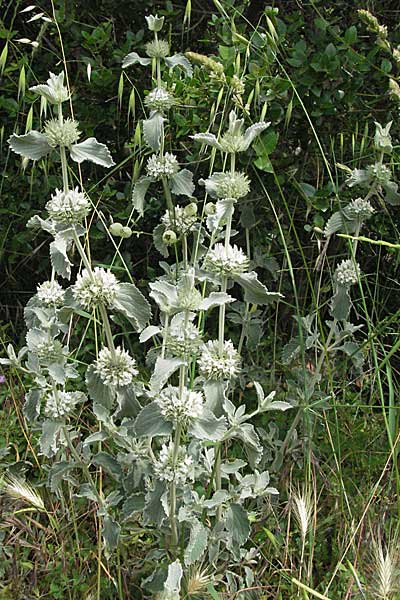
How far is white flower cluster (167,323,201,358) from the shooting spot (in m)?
1.49

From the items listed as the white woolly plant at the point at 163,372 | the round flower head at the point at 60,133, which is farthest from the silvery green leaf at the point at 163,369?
the round flower head at the point at 60,133

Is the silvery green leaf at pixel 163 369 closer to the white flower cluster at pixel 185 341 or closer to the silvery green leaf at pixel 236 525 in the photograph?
the white flower cluster at pixel 185 341

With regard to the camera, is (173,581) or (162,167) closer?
(173,581)

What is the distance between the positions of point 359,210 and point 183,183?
1.54 ft

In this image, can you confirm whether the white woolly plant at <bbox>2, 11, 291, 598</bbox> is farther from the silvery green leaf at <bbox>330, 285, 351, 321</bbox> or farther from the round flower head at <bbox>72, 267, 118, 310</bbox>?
the silvery green leaf at <bbox>330, 285, 351, 321</bbox>

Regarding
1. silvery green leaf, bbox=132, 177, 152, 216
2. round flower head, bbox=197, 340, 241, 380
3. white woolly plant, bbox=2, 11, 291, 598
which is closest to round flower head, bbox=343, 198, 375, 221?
white woolly plant, bbox=2, 11, 291, 598

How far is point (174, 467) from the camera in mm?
1583

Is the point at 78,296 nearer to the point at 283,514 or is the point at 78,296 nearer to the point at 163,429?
the point at 163,429

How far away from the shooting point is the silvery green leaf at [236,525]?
162 cm

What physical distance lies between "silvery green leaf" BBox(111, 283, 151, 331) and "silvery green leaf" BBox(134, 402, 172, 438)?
16 cm

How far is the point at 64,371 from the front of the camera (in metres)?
1.69

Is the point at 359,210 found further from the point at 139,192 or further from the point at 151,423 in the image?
the point at 151,423

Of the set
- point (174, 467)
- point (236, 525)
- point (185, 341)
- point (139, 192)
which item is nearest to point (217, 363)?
point (185, 341)

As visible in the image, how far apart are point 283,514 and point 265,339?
89 cm
